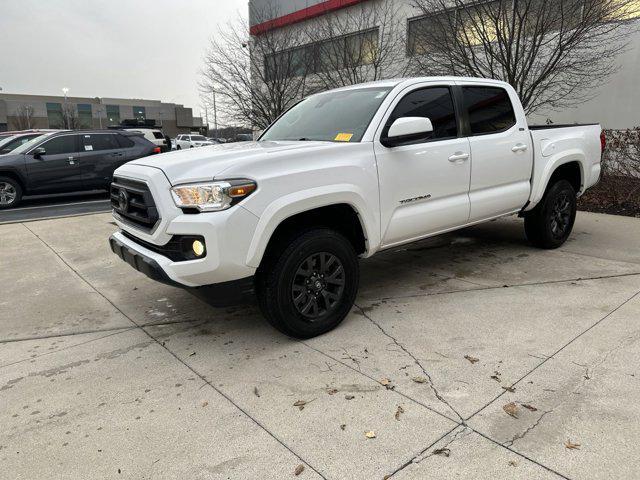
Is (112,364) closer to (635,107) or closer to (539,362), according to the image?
(539,362)

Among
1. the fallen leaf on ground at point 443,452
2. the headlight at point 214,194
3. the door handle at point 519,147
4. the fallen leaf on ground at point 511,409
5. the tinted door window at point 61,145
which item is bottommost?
the fallen leaf on ground at point 443,452

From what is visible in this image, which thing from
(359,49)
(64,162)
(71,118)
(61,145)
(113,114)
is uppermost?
(113,114)

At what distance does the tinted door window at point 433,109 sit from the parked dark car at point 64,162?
9.11 m

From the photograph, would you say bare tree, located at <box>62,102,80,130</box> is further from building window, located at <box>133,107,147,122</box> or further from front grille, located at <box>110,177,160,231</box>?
front grille, located at <box>110,177,160,231</box>

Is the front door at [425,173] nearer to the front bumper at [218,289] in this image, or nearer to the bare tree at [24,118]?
the front bumper at [218,289]

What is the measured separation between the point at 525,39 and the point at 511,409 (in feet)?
31.1

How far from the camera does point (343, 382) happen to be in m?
2.95

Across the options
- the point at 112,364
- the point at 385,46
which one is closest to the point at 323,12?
the point at 385,46

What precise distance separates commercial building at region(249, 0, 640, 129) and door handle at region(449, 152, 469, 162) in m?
9.17

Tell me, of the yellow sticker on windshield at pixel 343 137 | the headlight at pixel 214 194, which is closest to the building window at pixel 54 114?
the yellow sticker on windshield at pixel 343 137

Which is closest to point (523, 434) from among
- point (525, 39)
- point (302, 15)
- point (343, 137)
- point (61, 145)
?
point (343, 137)

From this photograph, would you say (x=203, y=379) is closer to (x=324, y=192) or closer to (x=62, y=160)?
(x=324, y=192)

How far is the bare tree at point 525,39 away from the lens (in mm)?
9555

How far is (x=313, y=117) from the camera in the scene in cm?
440
